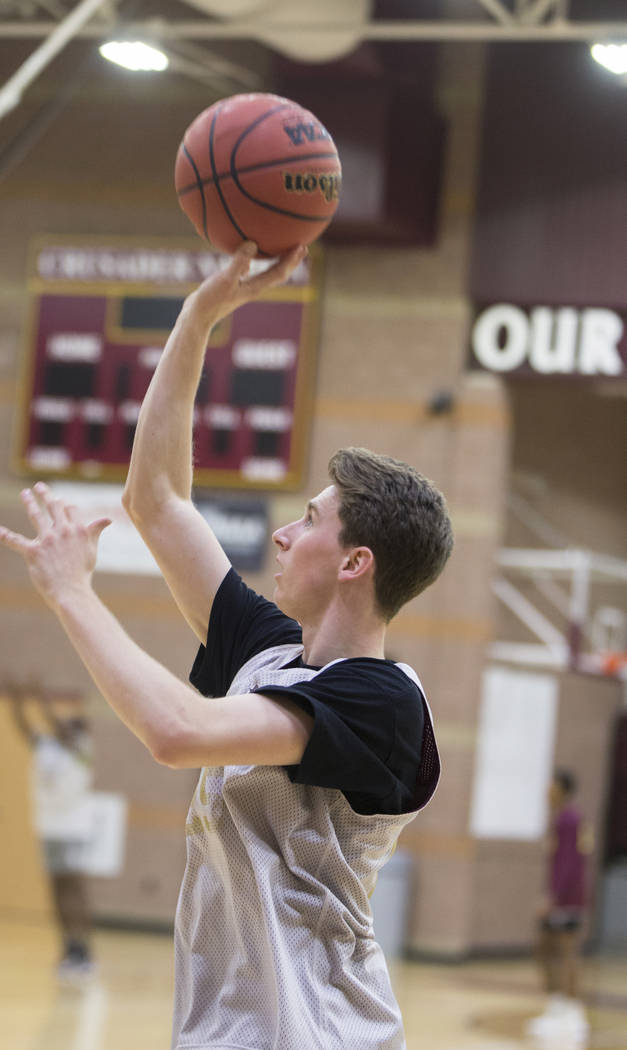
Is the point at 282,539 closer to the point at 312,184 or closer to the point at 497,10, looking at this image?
the point at 312,184

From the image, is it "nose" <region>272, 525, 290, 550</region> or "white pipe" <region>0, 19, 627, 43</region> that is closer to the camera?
"nose" <region>272, 525, 290, 550</region>

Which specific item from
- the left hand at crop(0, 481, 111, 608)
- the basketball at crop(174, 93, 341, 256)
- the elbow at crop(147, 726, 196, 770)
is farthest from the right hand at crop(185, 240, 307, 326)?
the elbow at crop(147, 726, 196, 770)

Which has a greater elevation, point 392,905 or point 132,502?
point 132,502

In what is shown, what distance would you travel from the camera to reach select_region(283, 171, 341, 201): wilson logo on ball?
3260 millimetres

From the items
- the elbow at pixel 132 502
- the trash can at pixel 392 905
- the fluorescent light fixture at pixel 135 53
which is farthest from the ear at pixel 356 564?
the trash can at pixel 392 905

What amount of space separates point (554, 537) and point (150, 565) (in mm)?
4236

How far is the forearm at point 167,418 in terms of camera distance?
110 inches

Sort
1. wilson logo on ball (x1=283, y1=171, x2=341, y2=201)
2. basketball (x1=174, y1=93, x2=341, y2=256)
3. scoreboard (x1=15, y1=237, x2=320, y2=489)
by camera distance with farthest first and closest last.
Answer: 1. scoreboard (x1=15, y1=237, x2=320, y2=489)
2. wilson logo on ball (x1=283, y1=171, x2=341, y2=201)
3. basketball (x1=174, y1=93, x2=341, y2=256)

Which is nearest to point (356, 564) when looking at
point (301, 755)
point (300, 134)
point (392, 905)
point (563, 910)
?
point (301, 755)

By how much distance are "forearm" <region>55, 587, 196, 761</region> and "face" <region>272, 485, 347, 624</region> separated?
17.9 inches

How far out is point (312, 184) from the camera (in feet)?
10.8

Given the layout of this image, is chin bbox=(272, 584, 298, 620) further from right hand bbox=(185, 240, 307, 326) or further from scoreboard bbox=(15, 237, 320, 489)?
scoreboard bbox=(15, 237, 320, 489)

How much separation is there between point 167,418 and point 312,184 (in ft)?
2.59

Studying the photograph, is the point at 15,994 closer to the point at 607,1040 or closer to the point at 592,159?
the point at 607,1040
